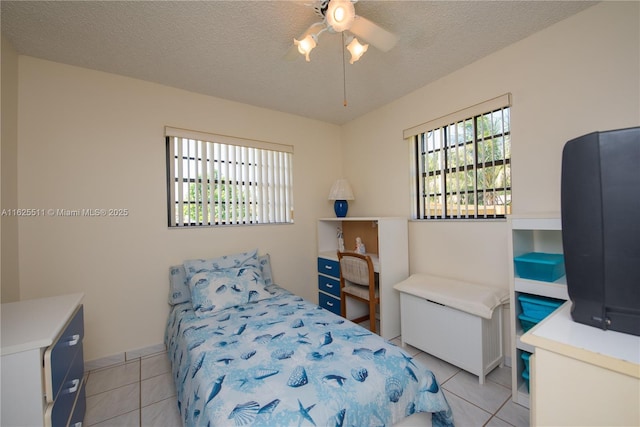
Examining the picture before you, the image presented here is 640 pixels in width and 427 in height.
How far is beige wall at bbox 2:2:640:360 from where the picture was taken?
1693 mm

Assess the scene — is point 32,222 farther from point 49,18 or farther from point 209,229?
point 49,18

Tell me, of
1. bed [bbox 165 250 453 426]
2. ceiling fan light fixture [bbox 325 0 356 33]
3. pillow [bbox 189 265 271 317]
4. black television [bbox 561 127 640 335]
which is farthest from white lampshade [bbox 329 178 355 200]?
black television [bbox 561 127 640 335]

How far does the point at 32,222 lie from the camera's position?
1.99 m

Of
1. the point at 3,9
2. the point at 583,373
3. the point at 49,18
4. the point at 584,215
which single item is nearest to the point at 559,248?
the point at 584,215

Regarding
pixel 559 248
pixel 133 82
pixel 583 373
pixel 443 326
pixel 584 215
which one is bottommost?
pixel 443 326

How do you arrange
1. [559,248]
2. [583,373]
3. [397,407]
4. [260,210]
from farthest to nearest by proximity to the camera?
1. [260,210]
2. [559,248]
3. [397,407]
4. [583,373]

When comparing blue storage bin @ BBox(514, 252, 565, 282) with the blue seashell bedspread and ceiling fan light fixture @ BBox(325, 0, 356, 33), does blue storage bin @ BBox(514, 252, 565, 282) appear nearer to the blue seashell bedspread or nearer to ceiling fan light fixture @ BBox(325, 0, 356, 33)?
the blue seashell bedspread

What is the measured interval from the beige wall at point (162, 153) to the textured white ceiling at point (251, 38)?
0.59 feet

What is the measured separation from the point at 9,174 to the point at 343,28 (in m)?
2.48

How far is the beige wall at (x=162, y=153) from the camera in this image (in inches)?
66.7

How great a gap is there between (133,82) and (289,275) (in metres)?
2.53

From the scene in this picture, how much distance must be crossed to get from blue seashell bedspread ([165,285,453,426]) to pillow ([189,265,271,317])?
0.89 feet

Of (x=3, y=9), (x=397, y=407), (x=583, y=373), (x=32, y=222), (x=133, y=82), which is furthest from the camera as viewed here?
(x=133, y=82)

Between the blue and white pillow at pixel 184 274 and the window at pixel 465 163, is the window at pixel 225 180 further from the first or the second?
the window at pixel 465 163
